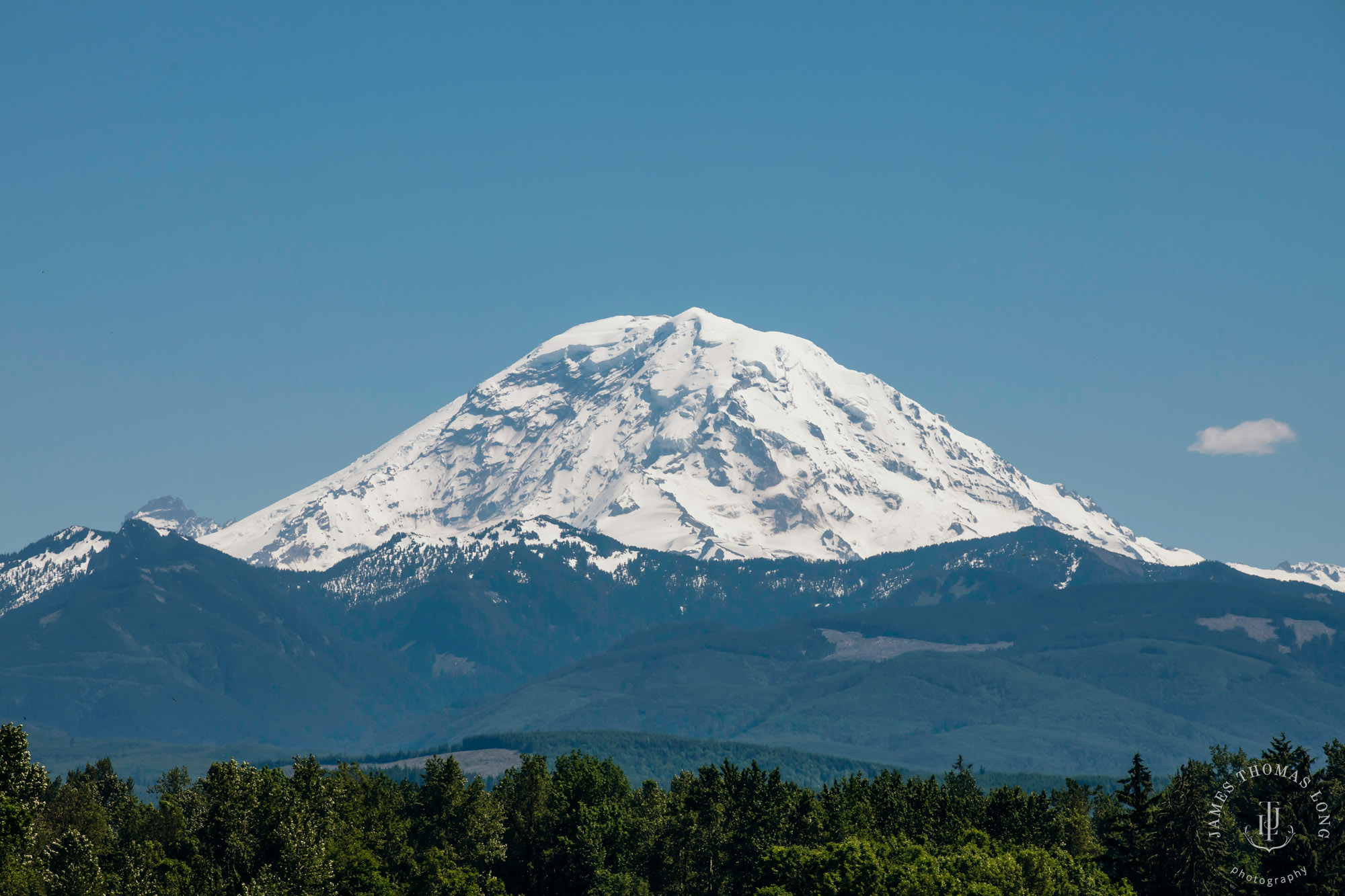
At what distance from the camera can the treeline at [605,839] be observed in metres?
123

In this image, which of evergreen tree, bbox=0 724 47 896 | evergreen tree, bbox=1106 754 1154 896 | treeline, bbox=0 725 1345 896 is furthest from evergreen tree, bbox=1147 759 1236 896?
evergreen tree, bbox=0 724 47 896

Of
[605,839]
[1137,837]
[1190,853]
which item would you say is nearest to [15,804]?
[605,839]

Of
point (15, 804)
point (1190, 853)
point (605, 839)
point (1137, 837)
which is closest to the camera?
point (15, 804)

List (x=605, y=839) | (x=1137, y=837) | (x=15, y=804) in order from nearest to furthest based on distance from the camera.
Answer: (x=15, y=804) < (x=1137, y=837) < (x=605, y=839)

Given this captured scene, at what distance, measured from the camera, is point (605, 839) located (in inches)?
6526

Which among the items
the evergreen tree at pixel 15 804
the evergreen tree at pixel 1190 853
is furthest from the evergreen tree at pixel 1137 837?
the evergreen tree at pixel 15 804

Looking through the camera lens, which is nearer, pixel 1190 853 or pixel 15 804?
pixel 15 804

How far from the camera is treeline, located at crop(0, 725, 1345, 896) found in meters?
123

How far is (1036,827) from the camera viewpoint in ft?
533

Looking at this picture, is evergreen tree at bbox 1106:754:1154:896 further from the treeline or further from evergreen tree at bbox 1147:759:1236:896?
evergreen tree at bbox 1147:759:1236:896

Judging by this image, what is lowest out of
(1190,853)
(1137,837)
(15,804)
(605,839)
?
(605,839)

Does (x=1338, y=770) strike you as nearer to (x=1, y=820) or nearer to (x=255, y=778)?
(x=255, y=778)

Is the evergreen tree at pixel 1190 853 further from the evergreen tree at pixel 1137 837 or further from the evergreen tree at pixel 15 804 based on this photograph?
the evergreen tree at pixel 15 804

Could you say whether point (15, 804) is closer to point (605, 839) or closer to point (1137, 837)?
point (605, 839)
